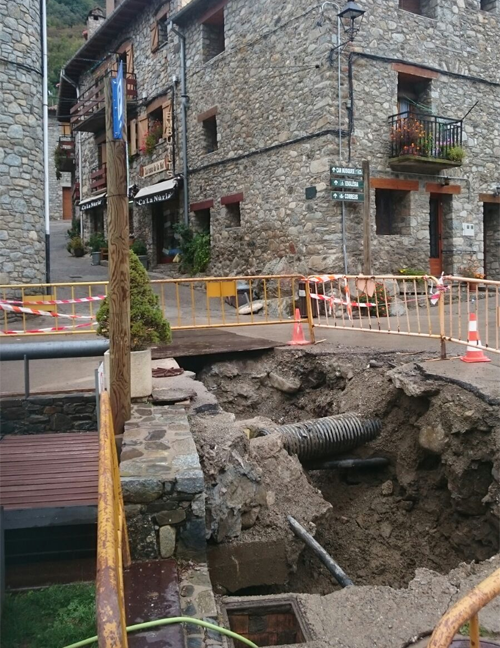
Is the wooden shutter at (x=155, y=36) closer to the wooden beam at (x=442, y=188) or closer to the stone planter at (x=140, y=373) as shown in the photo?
the wooden beam at (x=442, y=188)

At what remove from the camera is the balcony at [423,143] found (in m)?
13.5

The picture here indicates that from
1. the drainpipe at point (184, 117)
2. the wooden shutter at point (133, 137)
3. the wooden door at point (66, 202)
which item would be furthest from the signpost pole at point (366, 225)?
the wooden door at point (66, 202)

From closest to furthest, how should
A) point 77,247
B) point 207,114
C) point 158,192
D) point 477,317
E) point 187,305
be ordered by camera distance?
point 477,317 → point 187,305 → point 207,114 → point 158,192 → point 77,247

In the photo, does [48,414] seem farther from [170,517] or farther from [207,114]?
[207,114]

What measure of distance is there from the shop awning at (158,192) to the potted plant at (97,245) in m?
2.73

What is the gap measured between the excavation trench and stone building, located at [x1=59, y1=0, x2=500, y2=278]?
6211 millimetres

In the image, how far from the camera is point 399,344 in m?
8.19

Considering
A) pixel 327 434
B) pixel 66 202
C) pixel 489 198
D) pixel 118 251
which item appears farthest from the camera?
pixel 66 202

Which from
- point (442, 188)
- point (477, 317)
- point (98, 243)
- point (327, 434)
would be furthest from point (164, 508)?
point (98, 243)

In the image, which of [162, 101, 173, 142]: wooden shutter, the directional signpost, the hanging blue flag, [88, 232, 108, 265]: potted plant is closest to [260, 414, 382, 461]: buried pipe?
the hanging blue flag

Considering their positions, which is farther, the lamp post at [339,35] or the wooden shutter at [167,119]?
the wooden shutter at [167,119]

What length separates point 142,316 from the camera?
574 cm

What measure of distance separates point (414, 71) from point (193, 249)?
7457mm

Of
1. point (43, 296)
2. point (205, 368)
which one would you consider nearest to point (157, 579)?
point (205, 368)
